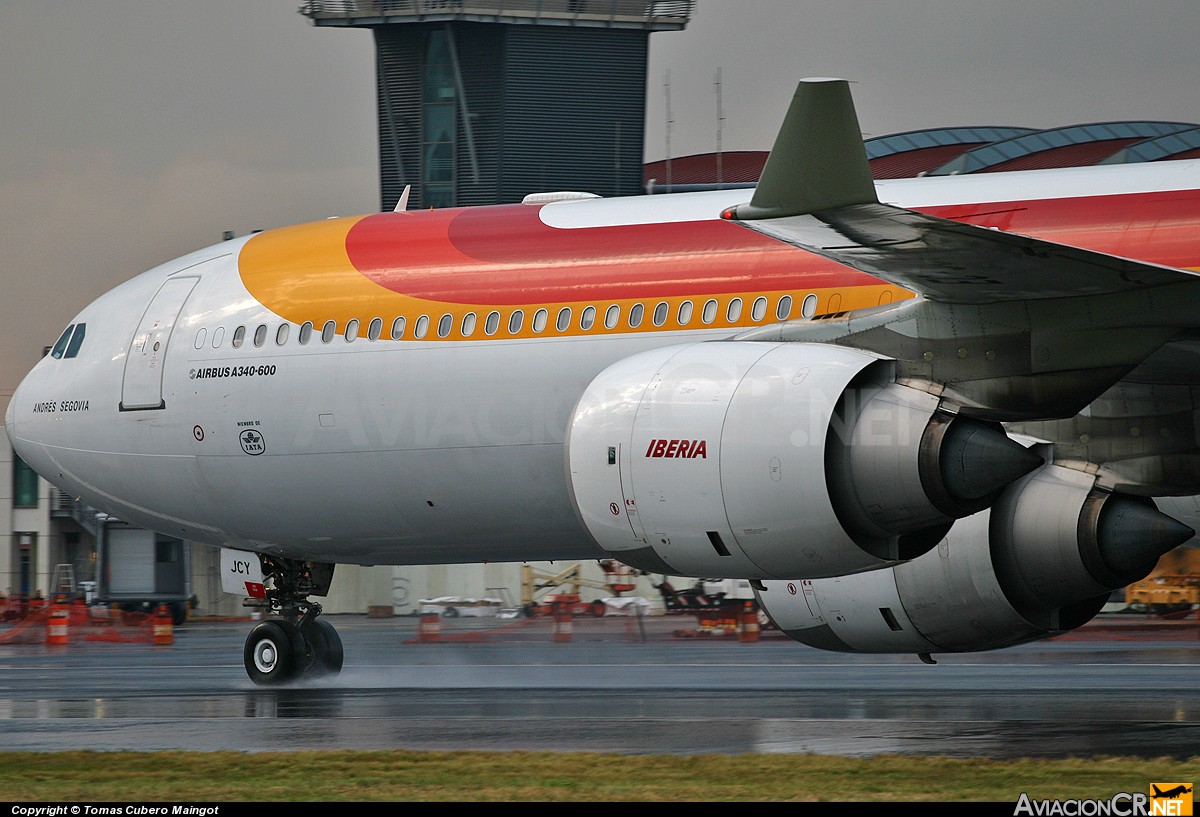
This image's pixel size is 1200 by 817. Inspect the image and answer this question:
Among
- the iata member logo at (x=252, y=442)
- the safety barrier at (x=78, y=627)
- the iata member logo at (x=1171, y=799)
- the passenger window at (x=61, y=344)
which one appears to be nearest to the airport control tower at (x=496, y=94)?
the safety barrier at (x=78, y=627)

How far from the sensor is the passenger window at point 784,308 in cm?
1246

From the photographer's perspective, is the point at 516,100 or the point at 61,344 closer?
the point at 61,344

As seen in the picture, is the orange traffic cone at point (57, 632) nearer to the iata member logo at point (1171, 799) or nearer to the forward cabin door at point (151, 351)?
the forward cabin door at point (151, 351)

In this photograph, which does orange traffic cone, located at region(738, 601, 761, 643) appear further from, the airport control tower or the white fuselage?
the airport control tower

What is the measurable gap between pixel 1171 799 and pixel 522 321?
721 cm

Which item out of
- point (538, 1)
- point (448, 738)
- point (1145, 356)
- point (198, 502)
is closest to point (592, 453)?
point (448, 738)

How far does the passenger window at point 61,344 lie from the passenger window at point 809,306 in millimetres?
8638

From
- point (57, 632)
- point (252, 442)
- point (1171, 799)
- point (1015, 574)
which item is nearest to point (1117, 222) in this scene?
point (1015, 574)

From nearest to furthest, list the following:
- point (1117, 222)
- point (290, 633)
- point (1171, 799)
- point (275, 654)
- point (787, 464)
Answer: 1. point (1171, 799)
2. point (787, 464)
3. point (1117, 222)
4. point (275, 654)
5. point (290, 633)

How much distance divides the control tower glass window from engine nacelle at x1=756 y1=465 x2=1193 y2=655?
63.3 metres

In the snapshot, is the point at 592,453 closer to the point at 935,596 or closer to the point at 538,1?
the point at 935,596

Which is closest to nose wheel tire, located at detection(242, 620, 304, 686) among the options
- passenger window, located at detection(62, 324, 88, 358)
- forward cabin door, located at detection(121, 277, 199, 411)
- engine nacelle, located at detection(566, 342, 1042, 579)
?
forward cabin door, located at detection(121, 277, 199, 411)

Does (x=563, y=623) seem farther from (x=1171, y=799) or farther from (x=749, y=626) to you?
(x=1171, y=799)

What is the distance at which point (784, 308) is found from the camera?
12492 mm
